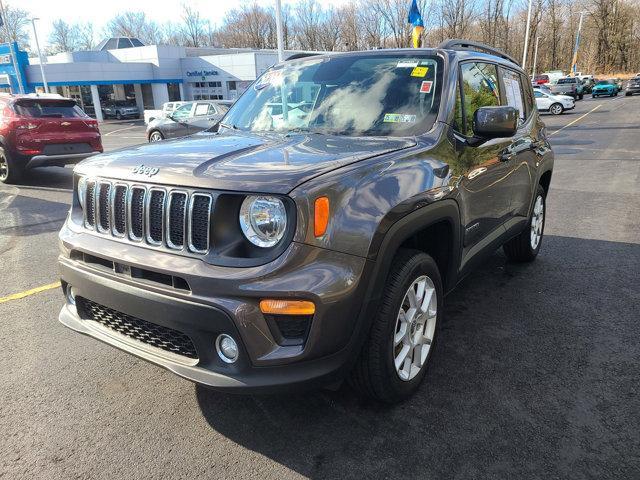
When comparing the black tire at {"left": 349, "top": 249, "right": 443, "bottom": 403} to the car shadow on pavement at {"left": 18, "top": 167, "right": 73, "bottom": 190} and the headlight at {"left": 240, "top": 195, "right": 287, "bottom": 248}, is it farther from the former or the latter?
the car shadow on pavement at {"left": 18, "top": 167, "right": 73, "bottom": 190}

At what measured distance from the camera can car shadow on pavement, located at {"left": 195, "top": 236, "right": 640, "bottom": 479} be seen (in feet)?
7.57

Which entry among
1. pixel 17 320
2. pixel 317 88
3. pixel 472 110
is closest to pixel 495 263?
pixel 472 110

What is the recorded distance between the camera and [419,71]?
3.28 meters

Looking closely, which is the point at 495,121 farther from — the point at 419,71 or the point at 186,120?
the point at 186,120

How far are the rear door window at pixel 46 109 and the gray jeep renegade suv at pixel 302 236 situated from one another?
8.29 meters

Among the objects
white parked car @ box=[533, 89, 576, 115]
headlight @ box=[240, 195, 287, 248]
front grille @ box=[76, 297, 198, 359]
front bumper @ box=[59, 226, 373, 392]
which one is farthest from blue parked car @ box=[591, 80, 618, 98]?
front grille @ box=[76, 297, 198, 359]

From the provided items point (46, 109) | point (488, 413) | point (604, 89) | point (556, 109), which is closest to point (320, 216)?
point (488, 413)

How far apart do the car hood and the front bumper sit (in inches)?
12.9

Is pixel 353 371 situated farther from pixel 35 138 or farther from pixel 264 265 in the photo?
pixel 35 138

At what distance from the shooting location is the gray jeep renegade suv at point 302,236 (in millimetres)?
2066

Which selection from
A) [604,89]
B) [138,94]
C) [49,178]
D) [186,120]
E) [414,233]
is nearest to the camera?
[414,233]

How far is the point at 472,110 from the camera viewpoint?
3436 mm

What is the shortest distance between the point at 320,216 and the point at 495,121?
151 centimetres

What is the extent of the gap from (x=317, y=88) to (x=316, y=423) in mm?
2253
